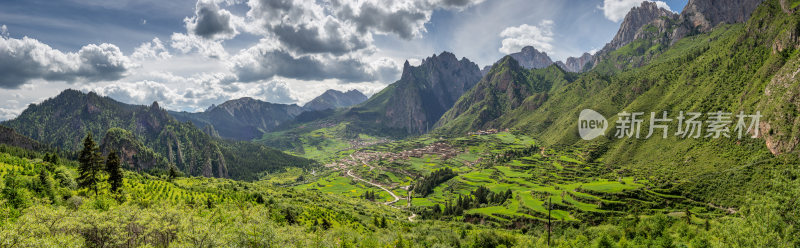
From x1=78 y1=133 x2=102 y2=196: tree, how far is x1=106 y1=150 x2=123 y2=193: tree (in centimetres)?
193

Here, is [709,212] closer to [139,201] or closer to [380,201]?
[380,201]

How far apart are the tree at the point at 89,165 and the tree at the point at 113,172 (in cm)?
193

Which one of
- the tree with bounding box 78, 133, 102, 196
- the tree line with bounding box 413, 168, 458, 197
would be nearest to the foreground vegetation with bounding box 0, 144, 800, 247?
the tree with bounding box 78, 133, 102, 196

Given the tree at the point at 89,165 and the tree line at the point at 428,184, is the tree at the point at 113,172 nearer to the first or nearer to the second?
the tree at the point at 89,165

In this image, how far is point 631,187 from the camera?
130 meters

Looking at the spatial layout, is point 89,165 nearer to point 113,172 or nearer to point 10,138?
point 113,172

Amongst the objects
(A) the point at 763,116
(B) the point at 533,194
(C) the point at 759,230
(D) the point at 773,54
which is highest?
(D) the point at 773,54

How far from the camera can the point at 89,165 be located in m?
61.0

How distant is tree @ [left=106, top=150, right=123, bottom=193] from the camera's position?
64750 mm

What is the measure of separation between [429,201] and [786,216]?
125705 millimetres

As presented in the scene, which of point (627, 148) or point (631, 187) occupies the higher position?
point (627, 148)

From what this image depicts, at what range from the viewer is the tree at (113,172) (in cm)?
6475

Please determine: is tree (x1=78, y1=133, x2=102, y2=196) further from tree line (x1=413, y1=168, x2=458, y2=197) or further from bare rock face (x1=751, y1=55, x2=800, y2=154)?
bare rock face (x1=751, y1=55, x2=800, y2=154)

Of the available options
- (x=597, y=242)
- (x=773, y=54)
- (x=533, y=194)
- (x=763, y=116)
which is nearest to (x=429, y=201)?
(x=533, y=194)
